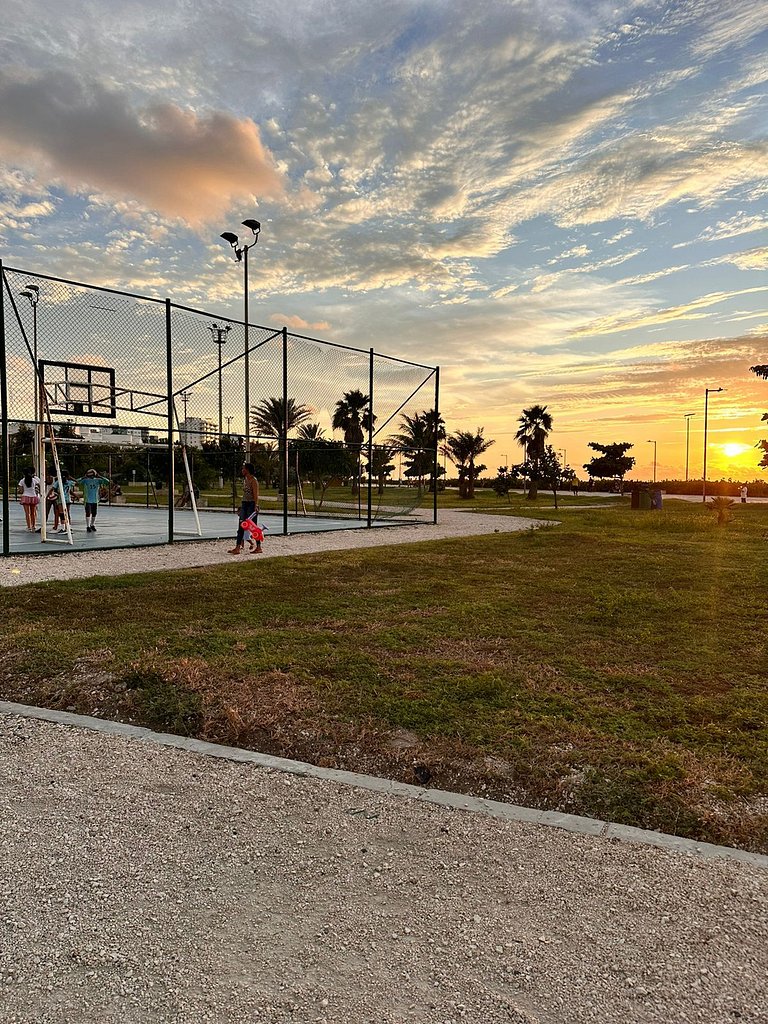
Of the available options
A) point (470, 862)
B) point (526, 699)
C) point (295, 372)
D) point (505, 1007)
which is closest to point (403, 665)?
point (526, 699)

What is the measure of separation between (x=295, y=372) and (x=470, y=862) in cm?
1527

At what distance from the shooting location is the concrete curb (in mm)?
2928

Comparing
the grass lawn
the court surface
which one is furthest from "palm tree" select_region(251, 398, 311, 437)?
the grass lawn

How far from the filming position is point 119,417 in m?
14.7

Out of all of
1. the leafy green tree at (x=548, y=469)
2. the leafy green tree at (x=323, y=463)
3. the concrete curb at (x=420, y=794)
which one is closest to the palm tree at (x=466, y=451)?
the leafy green tree at (x=548, y=469)

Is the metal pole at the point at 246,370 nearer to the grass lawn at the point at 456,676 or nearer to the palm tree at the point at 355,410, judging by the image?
the palm tree at the point at 355,410

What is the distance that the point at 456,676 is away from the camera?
17.0 ft

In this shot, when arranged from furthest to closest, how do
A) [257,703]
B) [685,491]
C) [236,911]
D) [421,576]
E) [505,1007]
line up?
[685,491], [421,576], [257,703], [236,911], [505,1007]

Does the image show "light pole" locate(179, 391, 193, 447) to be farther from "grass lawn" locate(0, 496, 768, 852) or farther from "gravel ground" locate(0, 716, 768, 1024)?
"gravel ground" locate(0, 716, 768, 1024)

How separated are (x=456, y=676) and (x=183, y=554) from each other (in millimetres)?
9028

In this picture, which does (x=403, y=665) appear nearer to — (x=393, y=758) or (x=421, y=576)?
(x=393, y=758)

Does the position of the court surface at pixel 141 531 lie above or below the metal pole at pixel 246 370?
below

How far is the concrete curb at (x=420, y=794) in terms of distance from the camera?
293cm

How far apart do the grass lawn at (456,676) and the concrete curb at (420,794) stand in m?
0.13
